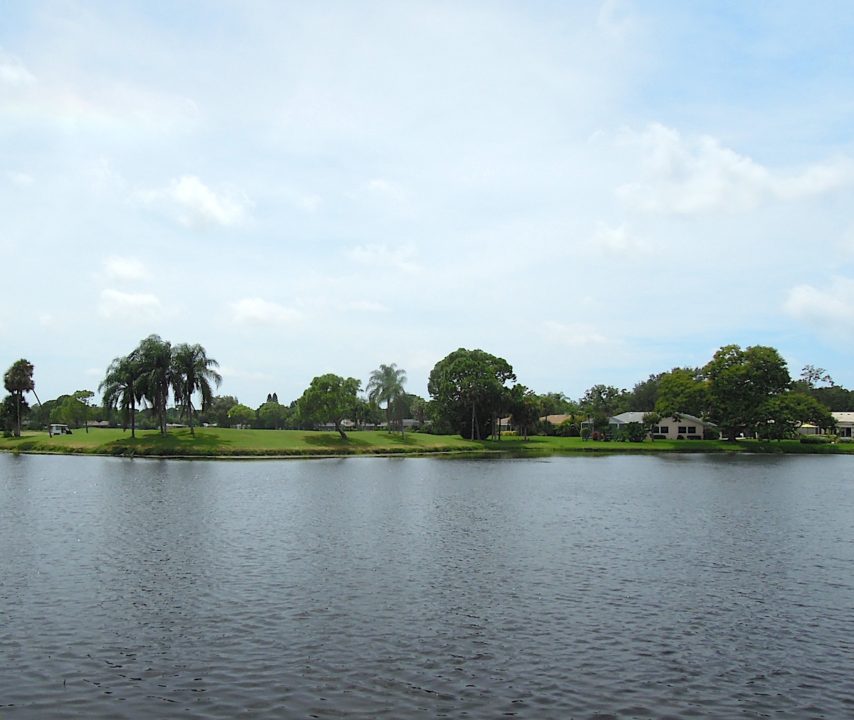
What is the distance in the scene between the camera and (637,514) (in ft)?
148

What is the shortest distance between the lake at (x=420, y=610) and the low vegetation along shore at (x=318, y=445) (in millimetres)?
54617

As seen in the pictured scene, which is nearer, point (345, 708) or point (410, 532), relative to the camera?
point (345, 708)

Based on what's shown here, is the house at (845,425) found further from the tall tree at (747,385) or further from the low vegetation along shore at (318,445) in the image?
the tall tree at (747,385)

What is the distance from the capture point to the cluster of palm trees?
109 metres

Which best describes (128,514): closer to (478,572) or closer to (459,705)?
(478,572)

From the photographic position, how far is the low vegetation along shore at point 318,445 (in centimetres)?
10206

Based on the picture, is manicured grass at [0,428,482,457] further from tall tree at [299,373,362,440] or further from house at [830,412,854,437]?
house at [830,412,854,437]

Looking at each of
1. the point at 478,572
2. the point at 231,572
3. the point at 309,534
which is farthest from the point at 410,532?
the point at 231,572

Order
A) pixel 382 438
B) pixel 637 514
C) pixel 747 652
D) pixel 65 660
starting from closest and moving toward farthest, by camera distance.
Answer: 1. pixel 65 660
2. pixel 747 652
3. pixel 637 514
4. pixel 382 438

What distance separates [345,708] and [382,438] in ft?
372

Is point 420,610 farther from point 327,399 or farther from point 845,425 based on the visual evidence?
point 845,425

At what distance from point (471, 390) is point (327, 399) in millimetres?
32829

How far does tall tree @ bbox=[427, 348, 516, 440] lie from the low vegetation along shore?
450 cm

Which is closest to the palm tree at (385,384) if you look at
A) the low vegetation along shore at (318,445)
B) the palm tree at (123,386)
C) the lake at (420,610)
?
the low vegetation along shore at (318,445)
